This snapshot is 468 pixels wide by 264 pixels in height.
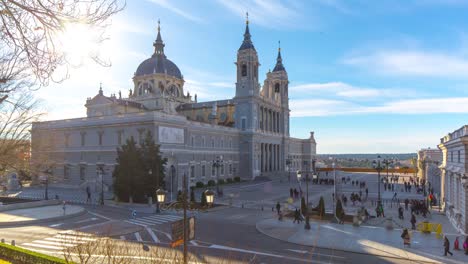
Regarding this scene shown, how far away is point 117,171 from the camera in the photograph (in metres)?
38.8

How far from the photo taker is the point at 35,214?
2998cm

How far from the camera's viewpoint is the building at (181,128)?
51.2 meters

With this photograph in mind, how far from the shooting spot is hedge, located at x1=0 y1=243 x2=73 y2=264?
12.4 meters

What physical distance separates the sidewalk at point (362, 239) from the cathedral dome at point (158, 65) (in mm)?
54073

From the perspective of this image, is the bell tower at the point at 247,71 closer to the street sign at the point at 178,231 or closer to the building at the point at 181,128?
the building at the point at 181,128

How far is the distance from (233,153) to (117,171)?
3592 centimetres

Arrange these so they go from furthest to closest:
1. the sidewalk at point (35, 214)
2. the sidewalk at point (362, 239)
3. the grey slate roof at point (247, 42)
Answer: the grey slate roof at point (247, 42) → the sidewalk at point (35, 214) → the sidewalk at point (362, 239)

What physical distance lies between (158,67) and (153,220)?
51.9 meters

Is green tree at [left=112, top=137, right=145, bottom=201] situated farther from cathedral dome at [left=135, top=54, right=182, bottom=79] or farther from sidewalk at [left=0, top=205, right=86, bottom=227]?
cathedral dome at [left=135, top=54, right=182, bottom=79]

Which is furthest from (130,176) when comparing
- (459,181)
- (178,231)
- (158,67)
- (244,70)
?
(244,70)

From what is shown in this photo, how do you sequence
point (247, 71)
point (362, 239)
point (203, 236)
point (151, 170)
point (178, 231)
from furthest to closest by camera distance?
point (247, 71)
point (151, 170)
point (203, 236)
point (362, 239)
point (178, 231)

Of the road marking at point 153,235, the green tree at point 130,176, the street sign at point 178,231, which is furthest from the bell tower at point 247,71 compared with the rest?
the street sign at point 178,231

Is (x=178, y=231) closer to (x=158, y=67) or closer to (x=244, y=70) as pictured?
(x=244, y=70)

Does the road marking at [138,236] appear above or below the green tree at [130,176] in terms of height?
below
